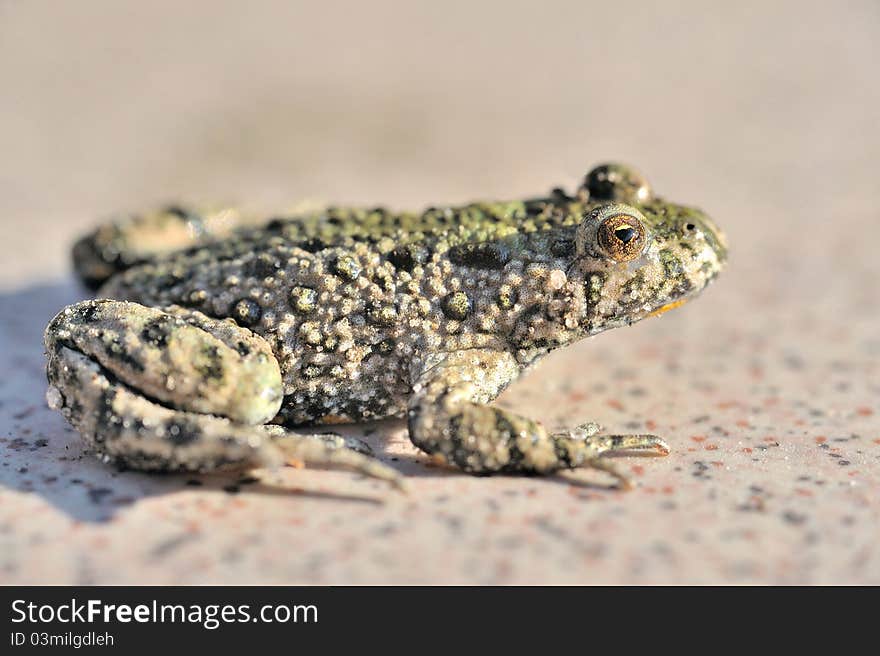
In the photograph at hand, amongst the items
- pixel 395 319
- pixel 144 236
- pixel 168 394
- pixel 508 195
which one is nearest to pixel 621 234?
pixel 395 319

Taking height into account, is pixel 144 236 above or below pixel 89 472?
above

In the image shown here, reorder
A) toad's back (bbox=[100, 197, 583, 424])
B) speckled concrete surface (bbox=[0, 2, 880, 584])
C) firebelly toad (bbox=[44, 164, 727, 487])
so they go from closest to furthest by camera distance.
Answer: speckled concrete surface (bbox=[0, 2, 880, 584]) → firebelly toad (bbox=[44, 164, 727, 487]) → toad's back (bbox=[100, 197, 583, 424])

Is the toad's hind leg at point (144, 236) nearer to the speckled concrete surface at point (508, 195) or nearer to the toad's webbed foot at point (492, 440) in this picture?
the speckled concrete surface at point (508, 195)

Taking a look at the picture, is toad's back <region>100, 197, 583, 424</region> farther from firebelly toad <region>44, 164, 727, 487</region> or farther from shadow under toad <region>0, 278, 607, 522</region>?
shadow under toad <region>0, 278, 607, 522</region>

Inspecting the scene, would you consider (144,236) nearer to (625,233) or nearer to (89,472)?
(89,472)

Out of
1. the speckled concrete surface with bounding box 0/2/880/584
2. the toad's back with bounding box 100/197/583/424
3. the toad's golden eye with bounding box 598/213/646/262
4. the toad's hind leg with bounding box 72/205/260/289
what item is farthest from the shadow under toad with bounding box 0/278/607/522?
the toad's golden eye with bounding box 598/213/646/262

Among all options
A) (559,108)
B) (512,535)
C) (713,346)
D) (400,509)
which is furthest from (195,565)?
(559,108)

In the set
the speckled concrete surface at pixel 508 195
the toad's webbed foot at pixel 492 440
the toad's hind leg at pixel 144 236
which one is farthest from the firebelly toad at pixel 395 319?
the toad's hind leg at pixel 144 236
